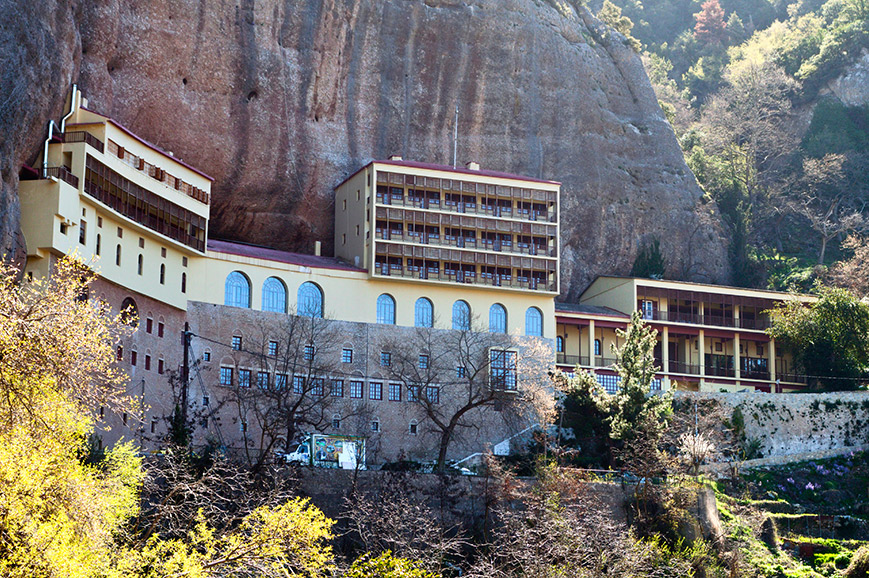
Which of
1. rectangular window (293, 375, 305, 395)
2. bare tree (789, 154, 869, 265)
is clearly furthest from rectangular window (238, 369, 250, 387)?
bare tree (789, 154, 869, 265)

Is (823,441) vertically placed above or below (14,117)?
below

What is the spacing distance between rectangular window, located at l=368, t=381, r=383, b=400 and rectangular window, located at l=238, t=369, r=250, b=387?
6248mm

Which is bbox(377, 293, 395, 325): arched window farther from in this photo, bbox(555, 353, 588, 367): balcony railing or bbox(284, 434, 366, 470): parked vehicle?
bbox(555, 353, 588, 367): balcony railing

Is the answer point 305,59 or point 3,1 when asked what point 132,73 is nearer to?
point 305,59

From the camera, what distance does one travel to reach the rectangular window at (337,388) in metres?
60.5

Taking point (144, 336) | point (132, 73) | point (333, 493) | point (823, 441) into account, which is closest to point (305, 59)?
point (132, 73)

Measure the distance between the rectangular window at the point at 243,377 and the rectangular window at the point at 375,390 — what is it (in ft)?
20.5

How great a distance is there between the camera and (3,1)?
153 ft

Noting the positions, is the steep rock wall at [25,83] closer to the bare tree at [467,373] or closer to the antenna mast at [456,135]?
the bare tree at [467,373]

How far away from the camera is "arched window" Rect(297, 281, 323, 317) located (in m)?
61.8

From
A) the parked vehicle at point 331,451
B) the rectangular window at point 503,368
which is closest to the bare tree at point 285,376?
the parked vehicle at point 331,451

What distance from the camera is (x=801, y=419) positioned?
6644 centimetres

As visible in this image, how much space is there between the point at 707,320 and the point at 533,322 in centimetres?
1227

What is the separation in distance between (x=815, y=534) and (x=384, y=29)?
1420 inches
